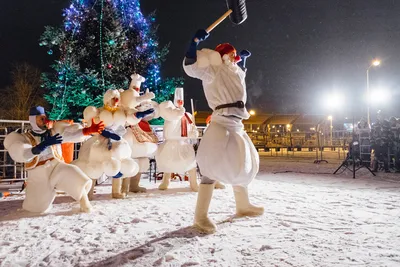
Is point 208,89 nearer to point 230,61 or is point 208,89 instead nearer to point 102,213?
point 230,61

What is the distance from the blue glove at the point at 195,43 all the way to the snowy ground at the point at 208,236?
2046mm

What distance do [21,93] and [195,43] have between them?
80.2 feet

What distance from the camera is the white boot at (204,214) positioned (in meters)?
3.28

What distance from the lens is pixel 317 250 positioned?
106 inches

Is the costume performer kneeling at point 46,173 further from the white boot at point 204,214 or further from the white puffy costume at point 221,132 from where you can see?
the white boot at point 204,214

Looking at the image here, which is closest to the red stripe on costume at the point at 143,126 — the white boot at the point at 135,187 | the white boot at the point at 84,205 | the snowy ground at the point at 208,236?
the white boot at the point at 135,187

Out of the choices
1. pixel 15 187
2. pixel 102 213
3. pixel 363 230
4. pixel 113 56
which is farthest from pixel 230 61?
pixel 113 56

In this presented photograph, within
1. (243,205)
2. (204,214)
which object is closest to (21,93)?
(243,205)

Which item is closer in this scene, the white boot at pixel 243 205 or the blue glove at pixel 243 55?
the white boot at pixel 243 205

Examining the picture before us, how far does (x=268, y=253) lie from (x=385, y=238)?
135 cm

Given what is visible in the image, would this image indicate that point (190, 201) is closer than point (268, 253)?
No

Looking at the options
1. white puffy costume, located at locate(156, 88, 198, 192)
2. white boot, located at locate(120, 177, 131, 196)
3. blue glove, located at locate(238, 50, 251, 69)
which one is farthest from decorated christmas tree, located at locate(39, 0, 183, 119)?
blue glove, located at locate(238, 50, 251, 69)

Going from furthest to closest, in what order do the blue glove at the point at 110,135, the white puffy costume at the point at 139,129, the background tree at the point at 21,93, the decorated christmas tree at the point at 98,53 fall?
the background tree at the point at 21,93, the decorated christmas tree at the point at 98,53, the white puffy costume at the point at 139,129, the blue glove at the point at 110,135

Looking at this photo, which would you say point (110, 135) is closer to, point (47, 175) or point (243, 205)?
point (47, 175)
